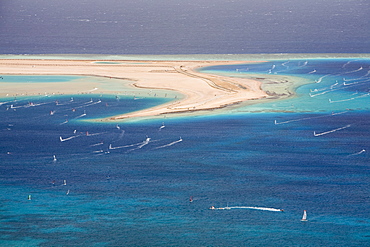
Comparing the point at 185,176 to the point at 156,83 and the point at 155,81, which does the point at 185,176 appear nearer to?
the point at 156,83

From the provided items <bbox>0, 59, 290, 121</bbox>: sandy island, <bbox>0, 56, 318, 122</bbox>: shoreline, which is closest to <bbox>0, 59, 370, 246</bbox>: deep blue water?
<bbox>0, 56, 318, 122</bbox>: shoreline

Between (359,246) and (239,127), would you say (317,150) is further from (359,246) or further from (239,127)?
(359,246)

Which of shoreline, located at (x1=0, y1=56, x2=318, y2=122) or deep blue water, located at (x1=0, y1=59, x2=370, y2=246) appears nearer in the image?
deep blue water, located at (x1=0, y1=59, x2=370, y2=246)

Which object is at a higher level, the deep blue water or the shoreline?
the shoreline

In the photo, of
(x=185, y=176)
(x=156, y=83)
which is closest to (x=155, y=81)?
(x=156, y=83)

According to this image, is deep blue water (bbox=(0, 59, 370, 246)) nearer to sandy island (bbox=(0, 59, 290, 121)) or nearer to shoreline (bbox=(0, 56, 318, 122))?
shoreline (bbox=(0, 56, 318, 122))

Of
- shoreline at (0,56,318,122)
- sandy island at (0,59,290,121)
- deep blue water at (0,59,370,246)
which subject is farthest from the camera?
sandy island at (0,59,290,121)

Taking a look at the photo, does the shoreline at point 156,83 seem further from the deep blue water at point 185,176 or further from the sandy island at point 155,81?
the deep blue water at point 185,176

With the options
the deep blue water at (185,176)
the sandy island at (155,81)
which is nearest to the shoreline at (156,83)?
the sandy island at (155,81)
